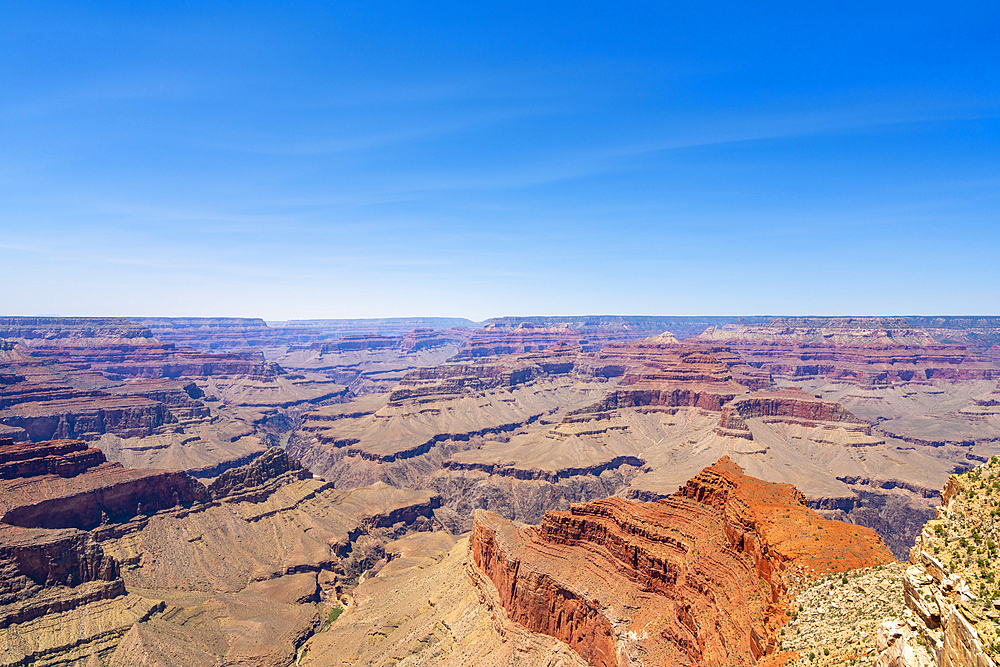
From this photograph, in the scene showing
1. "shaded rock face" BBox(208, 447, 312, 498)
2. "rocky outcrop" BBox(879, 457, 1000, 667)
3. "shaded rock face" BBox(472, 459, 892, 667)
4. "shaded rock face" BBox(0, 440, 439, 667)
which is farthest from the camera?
"shaded rock face" BBox(208, 447, 312, 498)

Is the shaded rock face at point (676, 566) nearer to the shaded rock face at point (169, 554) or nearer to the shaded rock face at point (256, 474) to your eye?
the shaded rock face at point (169, 554)

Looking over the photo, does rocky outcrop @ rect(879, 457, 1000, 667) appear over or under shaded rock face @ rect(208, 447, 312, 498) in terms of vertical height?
over

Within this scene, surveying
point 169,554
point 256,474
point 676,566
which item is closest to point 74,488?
point 169,554

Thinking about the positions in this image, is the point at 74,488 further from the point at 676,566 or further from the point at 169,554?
the point at 676,566


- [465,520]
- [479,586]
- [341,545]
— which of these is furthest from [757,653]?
[465,520]

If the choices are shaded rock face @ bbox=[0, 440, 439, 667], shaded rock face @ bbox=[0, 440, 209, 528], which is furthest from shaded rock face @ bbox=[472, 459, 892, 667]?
shaded rock face @ bbox=[0, 440, 209, 528]

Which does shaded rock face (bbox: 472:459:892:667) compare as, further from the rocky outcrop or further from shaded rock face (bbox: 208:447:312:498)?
shaded rock face (bbox: 208:447:312:498)

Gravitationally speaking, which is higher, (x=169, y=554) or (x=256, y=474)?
(x=256, y=474)

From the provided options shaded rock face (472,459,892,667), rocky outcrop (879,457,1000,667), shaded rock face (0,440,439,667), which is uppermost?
rocky outcrop (879,457,1000,667)
